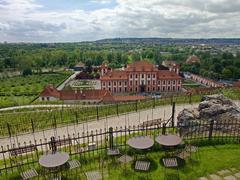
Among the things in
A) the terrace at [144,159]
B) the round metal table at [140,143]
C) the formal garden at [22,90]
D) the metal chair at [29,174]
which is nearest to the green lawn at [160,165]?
the terrace at [144,159]

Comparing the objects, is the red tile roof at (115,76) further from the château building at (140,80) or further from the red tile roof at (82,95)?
the red tile roof at (82,95)

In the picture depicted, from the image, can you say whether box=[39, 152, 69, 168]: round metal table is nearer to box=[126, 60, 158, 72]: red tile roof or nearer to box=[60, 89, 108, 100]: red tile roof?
box=[60, 89, 108, 100]: red tile roof

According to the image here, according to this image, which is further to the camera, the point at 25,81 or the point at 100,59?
the point at 100,59

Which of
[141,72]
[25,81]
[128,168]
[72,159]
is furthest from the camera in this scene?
[25,81]

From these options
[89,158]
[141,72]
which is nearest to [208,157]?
[89,158]

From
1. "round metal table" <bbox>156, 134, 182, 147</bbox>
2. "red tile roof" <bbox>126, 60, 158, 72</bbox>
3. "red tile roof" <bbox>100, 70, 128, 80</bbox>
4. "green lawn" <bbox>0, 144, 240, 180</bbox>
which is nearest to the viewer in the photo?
"green lawn" <bbox>0, 144, 240, 180</bbox>

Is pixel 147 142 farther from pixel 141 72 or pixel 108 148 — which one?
pixel 141 72

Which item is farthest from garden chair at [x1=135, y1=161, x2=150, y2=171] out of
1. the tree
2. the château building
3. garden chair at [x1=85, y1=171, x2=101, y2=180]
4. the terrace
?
the tree
